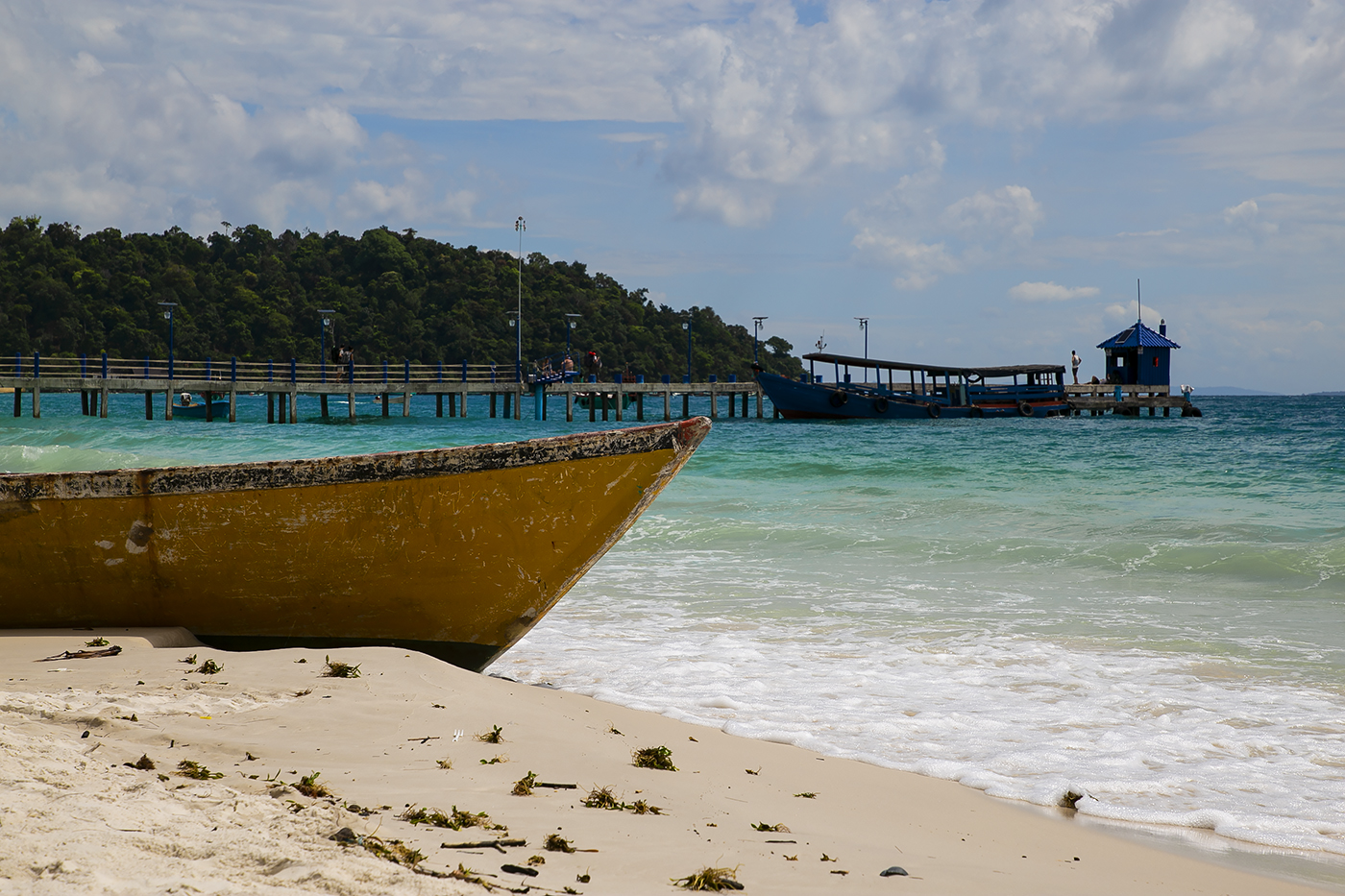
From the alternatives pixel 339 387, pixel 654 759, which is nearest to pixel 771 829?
pixel 654 759

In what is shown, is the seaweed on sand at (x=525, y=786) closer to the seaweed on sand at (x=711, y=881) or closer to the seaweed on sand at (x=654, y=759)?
the seaweed on sand at (x=654, y=759)

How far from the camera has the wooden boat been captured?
14.2 feet

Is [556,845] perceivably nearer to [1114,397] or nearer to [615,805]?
[615,805]

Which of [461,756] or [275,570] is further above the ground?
[275,570]

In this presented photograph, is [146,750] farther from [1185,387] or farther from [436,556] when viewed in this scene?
[1185,387]

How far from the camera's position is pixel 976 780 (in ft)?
12.0

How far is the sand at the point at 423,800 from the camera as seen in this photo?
2115 millimetres

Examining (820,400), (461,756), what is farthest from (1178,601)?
(820,400)

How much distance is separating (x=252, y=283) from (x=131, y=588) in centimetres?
10181

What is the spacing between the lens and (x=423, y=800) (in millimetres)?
2699

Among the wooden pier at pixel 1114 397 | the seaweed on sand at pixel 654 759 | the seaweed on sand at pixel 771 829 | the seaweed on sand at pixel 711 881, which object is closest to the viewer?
the seaweed on sand at pixel 711 881

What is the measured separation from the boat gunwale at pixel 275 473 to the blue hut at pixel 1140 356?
4446 centimetres

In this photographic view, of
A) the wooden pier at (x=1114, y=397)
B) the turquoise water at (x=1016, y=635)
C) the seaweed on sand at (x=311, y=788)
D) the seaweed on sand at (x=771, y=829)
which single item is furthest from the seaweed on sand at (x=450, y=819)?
the wooden pier at (x=1114, y=397)

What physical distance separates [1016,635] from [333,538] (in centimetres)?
433
